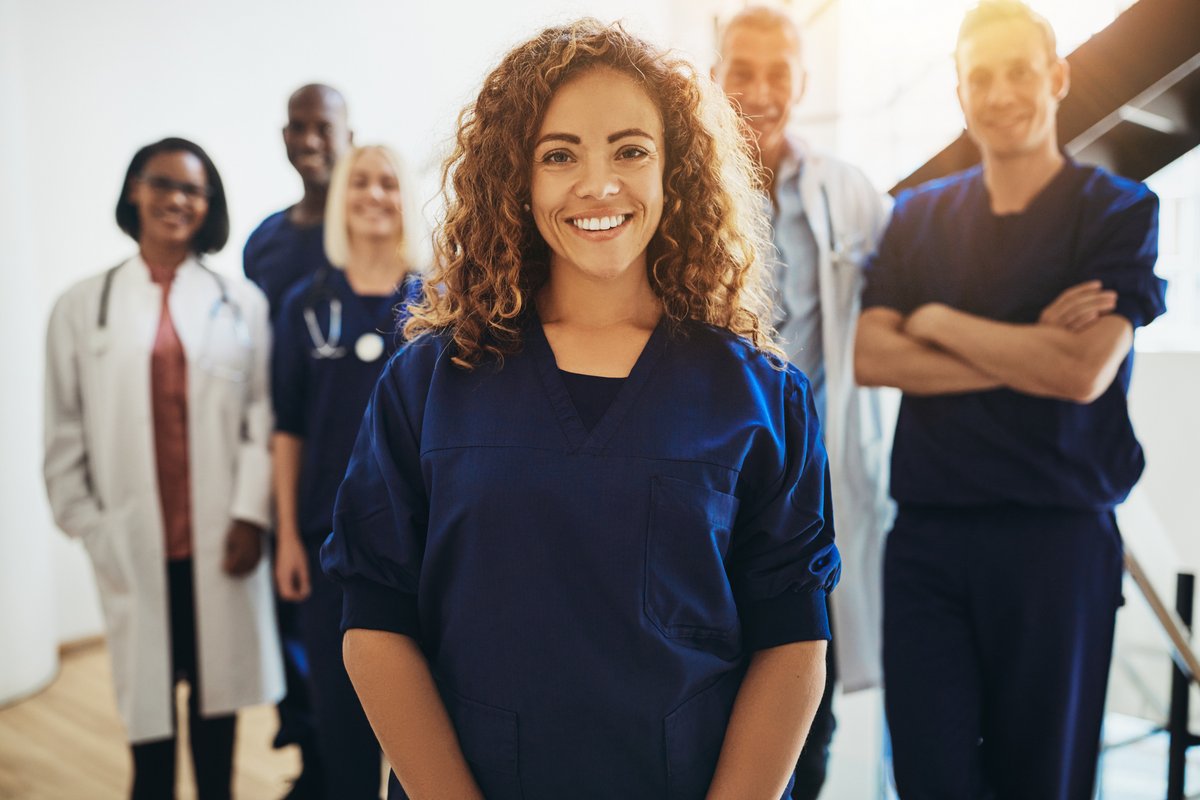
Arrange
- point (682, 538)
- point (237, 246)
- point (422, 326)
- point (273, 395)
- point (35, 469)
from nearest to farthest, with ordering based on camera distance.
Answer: point (682, 538) → point (422, 326) → point (273, 395) → point (35, 469) → point (237, 246)

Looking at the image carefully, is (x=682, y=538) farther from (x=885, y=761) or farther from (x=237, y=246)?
(x=237, y=246)

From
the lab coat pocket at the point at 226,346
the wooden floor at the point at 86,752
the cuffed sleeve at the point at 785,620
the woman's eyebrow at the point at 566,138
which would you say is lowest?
the wooden floor at the point at 86,752

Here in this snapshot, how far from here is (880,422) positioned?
2.08m

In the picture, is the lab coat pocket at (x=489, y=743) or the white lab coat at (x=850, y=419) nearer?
the lab coat pocket at (x=489, y=743)

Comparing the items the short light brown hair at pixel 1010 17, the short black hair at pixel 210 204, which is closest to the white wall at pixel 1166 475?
the short light brown hair at pixel 1010 17

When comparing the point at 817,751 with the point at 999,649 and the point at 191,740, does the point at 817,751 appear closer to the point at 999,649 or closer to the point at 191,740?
the point at 999,649

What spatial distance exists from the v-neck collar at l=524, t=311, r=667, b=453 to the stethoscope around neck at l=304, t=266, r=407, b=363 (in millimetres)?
1004

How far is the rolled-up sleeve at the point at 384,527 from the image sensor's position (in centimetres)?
108

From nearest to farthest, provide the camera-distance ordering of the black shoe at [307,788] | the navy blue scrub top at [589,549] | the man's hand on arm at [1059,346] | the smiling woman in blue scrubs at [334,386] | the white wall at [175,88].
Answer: the navy blue scrub top at [589,549], the man's hand on arm at [1059,346], the smiling woman in blue scrubs at [334,386], the black shoe at [307,788], the white wall at [175,88]

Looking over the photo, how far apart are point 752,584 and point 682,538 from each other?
12cm

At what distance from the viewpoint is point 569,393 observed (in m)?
1.08

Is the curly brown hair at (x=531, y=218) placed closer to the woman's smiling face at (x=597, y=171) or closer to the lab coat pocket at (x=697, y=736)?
the woman's smiling face at (x=597, y=171)

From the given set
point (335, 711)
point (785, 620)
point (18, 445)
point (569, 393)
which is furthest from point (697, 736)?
point (18, 445)

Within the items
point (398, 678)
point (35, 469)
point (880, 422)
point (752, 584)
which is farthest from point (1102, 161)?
point (35, 469)
